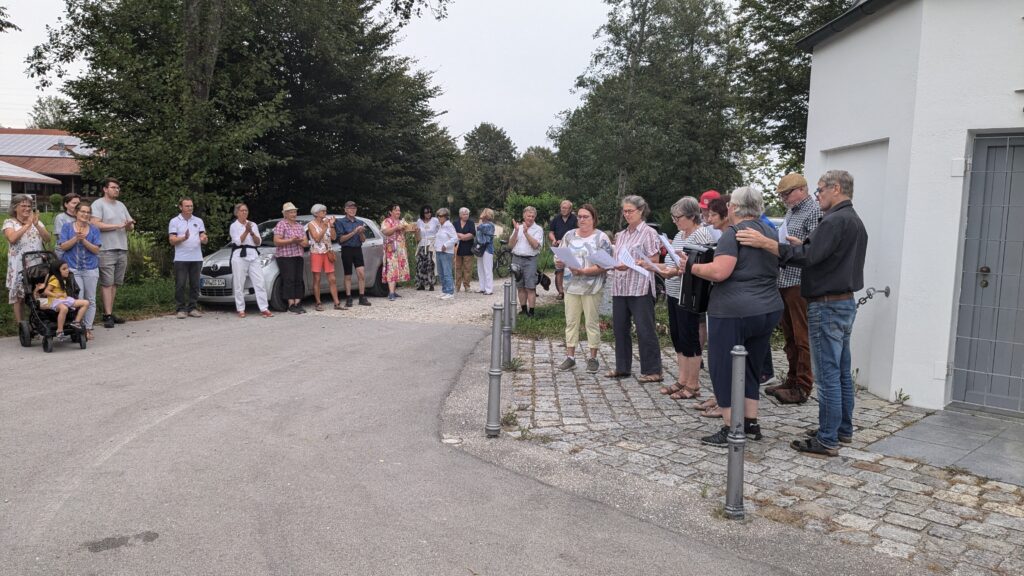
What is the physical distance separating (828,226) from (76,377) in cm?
748

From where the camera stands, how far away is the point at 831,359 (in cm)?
571

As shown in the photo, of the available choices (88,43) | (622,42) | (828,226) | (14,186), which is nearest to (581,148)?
(622,42)

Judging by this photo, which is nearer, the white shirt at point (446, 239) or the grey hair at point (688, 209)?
the grey hair at point (688, 209)

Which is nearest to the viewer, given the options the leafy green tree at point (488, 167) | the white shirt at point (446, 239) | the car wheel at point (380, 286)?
the white shirt at point (446, 239)

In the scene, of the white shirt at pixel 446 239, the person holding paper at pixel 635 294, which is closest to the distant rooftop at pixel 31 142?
the white shirt at pixel 446 239

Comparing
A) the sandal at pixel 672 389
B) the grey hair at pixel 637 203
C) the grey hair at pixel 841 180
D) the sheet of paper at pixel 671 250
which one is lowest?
the sandal at pixel 672 389

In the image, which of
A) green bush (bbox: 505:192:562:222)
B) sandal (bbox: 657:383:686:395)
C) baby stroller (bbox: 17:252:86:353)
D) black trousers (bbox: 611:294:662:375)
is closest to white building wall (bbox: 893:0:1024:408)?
sandal (bbox: 657:383:686:395)

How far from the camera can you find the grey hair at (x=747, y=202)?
18.2 ft

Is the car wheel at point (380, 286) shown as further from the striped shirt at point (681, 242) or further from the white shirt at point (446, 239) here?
the striped shirt at point (681, 242)

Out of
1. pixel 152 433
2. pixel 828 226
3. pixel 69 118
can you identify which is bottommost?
pixel 152 433

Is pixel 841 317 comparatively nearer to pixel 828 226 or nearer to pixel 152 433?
pixel 828 226

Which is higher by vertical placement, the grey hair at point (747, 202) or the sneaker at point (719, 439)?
the grey hair at point (747, 202)

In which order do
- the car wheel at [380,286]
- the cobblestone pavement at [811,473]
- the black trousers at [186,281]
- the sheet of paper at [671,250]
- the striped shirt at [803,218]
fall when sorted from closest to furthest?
1. the cobblestone pavement at [811,473]
2. the sheet of paper at [671,250]
3. the striped shirt at [803,218]
4. the black trousers at [186,281]
5. the car wheel at [380,286]

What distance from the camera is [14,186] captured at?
65625mm
